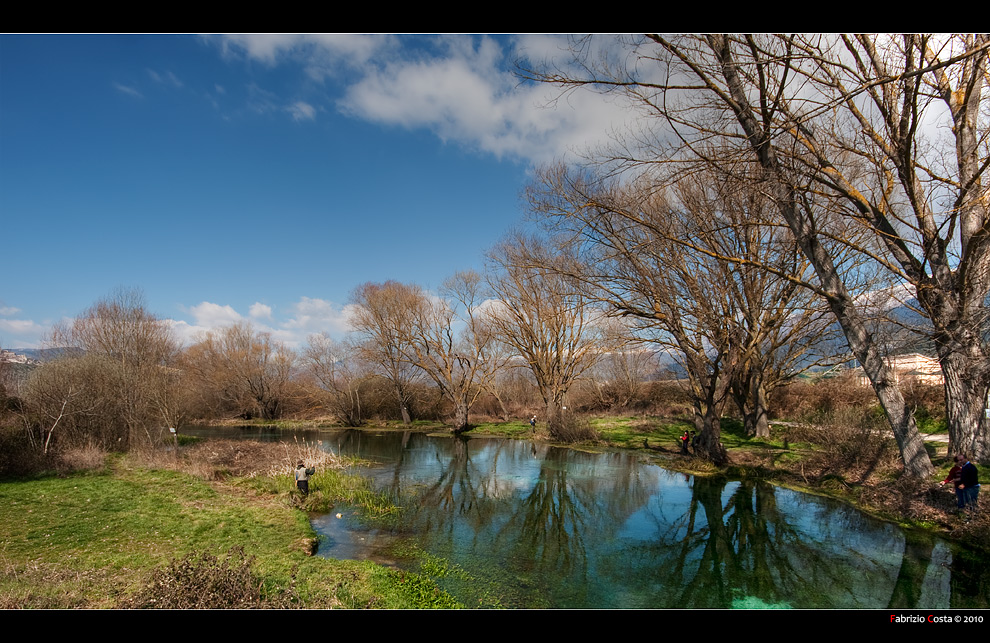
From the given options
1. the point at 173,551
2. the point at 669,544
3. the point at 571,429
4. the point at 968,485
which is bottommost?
the point at 669,544

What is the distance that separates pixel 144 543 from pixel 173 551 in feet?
2.87

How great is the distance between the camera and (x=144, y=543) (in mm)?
8703

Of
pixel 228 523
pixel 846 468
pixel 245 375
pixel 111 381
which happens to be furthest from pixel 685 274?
pixel 245 375

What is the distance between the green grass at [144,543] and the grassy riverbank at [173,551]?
2cm

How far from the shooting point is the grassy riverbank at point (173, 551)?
19.0ft

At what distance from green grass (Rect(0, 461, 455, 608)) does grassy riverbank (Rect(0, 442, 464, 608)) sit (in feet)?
0.06

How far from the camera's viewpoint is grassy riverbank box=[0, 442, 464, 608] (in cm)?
579

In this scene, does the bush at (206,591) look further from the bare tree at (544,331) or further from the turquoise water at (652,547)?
the bare tree at (544,331)

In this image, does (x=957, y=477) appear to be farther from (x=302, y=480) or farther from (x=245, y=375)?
(x=245, y=375)

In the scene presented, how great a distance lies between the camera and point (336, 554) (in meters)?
9.12

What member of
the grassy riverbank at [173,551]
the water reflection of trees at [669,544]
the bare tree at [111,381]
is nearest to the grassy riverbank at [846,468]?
the water reflection of trees at [669,544]

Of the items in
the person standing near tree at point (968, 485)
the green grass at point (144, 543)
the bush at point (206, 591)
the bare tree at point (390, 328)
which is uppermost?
the bare tree at point (390, 328)

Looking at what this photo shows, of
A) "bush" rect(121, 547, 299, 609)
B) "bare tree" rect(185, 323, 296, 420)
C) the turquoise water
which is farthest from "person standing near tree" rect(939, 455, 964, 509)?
"bare tree" rect(185, 323, 296, 420)
